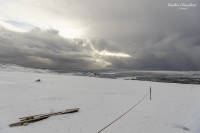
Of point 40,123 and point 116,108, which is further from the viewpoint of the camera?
point 116,108

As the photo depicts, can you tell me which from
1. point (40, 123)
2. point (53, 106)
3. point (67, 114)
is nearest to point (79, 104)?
point (53, 106)

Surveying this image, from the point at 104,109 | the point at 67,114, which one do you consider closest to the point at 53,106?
the point at 67,114

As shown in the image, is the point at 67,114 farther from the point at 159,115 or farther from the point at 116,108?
the point at 159,115

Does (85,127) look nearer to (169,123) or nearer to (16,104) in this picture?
(169,123)

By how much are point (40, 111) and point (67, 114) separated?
9.90 feet

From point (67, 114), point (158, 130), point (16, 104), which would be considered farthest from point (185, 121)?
point (16, 104)

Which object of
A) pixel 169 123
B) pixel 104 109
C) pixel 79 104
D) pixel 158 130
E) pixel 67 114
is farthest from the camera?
pixel 79 104

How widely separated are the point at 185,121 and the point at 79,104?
1178cm

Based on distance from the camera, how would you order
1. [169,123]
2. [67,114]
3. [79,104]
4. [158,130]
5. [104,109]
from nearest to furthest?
[158,130]
[169,123]
[67,114]
[104,109]
[79,104]

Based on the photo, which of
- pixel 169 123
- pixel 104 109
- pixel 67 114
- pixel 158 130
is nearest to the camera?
pixel 158 130

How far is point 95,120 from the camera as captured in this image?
17719 mm

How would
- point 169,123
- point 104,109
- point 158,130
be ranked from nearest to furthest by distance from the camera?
point 158,130 → point 169,123 → point 104,109

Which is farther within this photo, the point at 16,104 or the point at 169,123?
the point at 16,104

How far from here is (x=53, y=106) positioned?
73.6 ft
